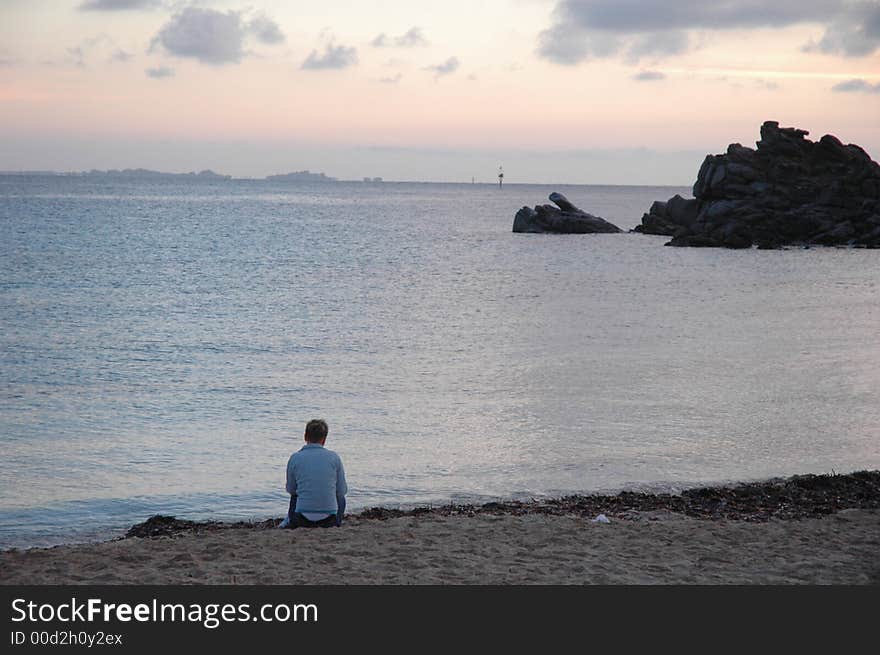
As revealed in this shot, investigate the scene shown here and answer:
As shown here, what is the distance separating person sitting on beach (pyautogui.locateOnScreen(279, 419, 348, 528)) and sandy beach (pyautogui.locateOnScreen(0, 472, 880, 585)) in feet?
0.69

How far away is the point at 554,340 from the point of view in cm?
3138

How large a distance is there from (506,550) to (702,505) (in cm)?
393

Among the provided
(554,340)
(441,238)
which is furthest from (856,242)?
(554,340)

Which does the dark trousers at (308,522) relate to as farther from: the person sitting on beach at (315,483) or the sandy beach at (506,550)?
the sandy beach at (506,550)

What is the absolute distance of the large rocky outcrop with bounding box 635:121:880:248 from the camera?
7712cm

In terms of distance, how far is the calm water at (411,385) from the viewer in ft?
49.2

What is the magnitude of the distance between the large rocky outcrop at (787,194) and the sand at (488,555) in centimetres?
6765

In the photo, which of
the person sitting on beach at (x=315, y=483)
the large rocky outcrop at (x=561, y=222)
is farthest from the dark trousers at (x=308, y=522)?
the large rocky outcrop at (x=561, y=222)

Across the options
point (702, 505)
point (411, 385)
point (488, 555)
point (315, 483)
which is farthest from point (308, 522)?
point (411, 385)

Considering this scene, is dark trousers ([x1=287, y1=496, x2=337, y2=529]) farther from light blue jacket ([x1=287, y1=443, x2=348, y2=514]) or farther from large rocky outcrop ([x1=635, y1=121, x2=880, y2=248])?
large rocky outcrop ([x1=635, y1=121, x2=880, y2=248])
